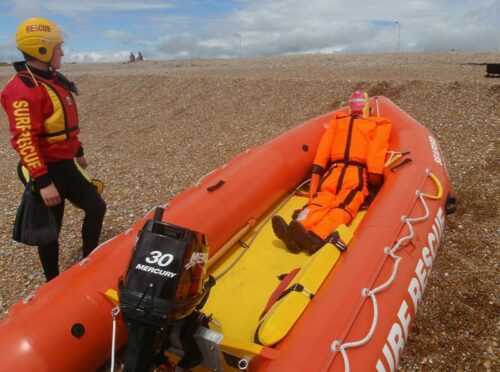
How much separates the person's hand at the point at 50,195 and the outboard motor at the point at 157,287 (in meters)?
0.82

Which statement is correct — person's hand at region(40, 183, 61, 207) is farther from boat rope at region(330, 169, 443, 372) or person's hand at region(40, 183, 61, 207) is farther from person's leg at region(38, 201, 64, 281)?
boat rope at region(330, 169, 443, 372)

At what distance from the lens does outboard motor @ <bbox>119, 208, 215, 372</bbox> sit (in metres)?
1.32

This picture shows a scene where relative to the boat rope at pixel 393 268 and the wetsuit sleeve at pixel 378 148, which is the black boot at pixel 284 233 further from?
the wetsuit sleeve at pixel 378 148

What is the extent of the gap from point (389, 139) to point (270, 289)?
5.86ft

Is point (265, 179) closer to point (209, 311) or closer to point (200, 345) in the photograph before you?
point (209, 311)

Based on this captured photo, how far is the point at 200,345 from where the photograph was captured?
5.10ft

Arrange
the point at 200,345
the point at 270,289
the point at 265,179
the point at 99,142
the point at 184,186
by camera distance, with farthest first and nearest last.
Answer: the point at 99,142
the point at 184,186
the point at 265,179
the point at 270,289
the point at 200,345


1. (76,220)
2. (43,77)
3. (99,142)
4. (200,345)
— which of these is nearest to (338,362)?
(200,345)

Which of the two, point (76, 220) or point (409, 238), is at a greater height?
point (409, 238)

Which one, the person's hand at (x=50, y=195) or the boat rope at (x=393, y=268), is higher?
the person's hand at (x=50, y=195)

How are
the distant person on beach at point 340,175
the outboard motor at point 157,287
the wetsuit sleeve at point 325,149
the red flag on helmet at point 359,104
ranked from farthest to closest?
the red flag on helmet at point 359,104
the wetsuit sleeve at point 325,149
the distant person on beach at point 340,175
the outboard motor at point 157,287

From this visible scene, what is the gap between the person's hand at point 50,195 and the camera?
79.2 inches

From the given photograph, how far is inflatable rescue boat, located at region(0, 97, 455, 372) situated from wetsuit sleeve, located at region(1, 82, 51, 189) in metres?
0.53

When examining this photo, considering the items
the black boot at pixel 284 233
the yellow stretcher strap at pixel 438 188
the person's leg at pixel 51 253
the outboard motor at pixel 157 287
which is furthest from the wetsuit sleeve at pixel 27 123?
the yellow stretcher strap at pixel 438 188
